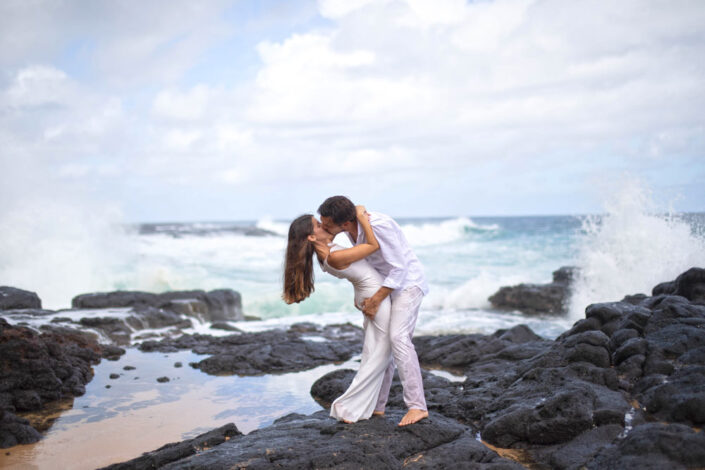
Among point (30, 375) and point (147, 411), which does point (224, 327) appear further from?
point (147, 411)

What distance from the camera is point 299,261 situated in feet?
14.5

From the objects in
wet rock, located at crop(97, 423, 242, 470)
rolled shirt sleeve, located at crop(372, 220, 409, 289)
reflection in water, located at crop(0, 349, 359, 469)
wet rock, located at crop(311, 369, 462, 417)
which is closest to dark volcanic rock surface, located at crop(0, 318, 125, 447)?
reflection in water, located at crop(0, 349, 359, 469)

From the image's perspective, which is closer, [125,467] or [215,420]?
[125,467]

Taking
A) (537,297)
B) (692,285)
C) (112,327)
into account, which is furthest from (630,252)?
(112,327)

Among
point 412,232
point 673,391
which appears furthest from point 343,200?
point 412,232

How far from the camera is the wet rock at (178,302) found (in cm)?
1417

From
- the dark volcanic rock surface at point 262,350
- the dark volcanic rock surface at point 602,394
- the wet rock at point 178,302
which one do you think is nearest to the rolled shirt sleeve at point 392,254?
the dark volcanic rock surface at point 602,394

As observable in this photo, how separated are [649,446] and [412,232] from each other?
43.0 metres

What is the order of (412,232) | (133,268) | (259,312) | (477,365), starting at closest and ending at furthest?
1. (477,365)
2. (259,312)
3. (133,268)
4. (412,232)

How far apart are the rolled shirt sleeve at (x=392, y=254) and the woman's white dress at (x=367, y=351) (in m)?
0.15

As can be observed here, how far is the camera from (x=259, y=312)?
20.2 m

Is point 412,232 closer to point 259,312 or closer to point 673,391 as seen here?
point 259,312

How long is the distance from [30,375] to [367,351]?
5123 millimetres

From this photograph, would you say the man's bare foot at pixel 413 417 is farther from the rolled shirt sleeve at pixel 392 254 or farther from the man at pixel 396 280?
the rolled shirt sleeve at pixel 392 254
